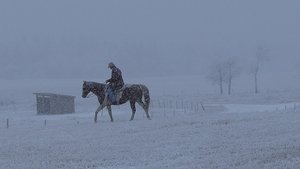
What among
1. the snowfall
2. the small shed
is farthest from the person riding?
the small shed

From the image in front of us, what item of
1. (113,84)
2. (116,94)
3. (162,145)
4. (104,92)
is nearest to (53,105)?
(104,92)

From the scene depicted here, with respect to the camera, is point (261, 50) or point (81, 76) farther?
point (81, 76)

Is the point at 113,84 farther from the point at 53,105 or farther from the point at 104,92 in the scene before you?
the point at 53,105

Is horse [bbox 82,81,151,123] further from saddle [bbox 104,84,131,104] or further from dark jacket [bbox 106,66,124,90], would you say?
dark jacket [bbox 106,66,124,90]

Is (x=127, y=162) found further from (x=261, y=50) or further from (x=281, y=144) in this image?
(x=261, y=50)

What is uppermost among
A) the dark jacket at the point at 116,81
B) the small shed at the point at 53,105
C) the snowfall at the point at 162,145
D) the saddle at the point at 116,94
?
the dark jacket at the point at 116,81

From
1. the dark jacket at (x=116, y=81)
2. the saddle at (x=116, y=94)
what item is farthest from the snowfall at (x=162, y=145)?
the dark jacket at (x=116, y=81)

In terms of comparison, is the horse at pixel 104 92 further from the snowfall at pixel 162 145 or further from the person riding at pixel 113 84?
the snowfall at pixel 162 145

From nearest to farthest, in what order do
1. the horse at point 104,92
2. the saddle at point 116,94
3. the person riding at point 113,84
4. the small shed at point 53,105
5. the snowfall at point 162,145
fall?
the snowfall at point 162,145
the person riding at point 113,84
the saddle at point 116,94
the horse at point 104,92
the small shed at point 53,105

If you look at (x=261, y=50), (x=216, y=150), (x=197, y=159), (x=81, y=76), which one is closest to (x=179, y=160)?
(x=197, y=159)

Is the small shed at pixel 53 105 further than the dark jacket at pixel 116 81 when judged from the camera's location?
Yes

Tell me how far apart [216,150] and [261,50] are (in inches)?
4237

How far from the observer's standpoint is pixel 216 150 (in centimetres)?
1948

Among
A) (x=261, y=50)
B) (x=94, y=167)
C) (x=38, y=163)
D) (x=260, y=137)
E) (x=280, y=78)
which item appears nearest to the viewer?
(x=94, y=167)
